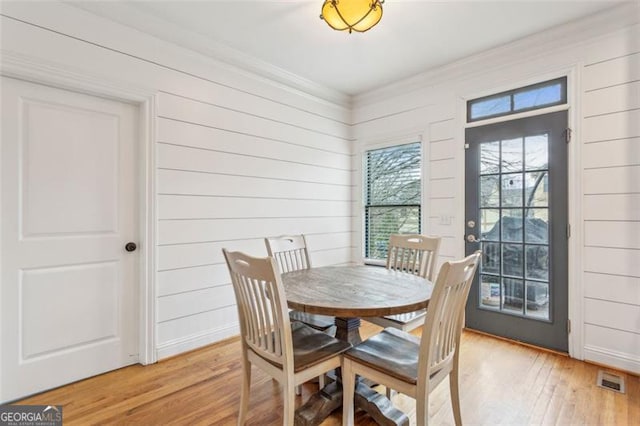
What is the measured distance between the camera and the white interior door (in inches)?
76.3

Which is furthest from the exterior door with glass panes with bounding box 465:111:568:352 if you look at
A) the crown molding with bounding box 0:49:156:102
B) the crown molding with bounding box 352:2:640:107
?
the crown molding with bounding box 0:49:156:102

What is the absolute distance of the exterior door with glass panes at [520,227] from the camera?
8.34ft

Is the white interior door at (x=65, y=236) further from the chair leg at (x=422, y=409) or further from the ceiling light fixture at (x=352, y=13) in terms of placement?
the chair leg at (x=422, y=409)

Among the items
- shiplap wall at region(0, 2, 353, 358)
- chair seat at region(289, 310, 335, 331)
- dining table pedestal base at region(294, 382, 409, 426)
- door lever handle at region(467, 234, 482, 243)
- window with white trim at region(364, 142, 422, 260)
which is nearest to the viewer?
dining table pedestal base at region(294, 382, 409, 426)

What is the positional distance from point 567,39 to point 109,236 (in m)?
3.88

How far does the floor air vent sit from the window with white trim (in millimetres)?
1860

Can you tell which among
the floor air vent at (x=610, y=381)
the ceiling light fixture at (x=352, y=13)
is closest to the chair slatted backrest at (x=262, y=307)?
the ceiling light fixture at (x=352, y=13)

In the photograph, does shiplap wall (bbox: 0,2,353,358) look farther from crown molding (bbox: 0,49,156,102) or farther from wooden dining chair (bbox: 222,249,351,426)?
wooden dining chair (bbox: 222,249,351,426)

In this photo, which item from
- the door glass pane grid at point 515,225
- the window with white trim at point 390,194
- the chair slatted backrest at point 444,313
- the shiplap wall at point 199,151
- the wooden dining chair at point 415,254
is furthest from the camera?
the window with white trim at point 390,194

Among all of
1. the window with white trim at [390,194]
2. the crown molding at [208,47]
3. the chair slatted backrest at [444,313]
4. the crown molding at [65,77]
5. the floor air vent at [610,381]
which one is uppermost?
the crown molding at [208,47]

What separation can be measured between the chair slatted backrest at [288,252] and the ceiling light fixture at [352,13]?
162cm

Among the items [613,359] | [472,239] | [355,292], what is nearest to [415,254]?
[472,239]

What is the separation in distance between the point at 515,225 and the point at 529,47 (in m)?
1.53

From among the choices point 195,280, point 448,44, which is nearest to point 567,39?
point 448,44
